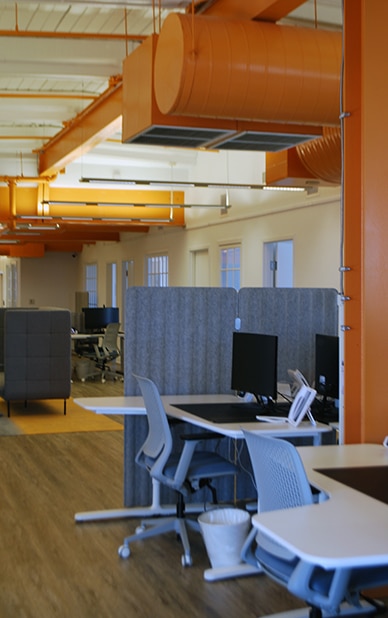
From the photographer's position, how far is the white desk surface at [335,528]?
228 centimetres

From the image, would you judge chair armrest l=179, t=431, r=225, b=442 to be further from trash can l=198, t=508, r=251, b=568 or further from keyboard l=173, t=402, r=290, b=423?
trash can l=198, t=508, r=251, b=568

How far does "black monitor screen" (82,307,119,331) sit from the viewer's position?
15758mm

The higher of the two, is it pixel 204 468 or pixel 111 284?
pixel 111 284

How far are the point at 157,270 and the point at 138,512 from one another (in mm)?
11684

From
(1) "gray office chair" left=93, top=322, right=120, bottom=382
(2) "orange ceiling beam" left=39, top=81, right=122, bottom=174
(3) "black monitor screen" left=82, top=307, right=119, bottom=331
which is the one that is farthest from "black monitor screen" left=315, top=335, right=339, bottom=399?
(3) "black monitor screen" left=82, top=307, right=119, bottom=331

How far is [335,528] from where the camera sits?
2.51 metres

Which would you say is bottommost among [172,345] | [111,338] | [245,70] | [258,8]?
[111,338]

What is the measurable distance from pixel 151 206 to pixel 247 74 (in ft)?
30.2

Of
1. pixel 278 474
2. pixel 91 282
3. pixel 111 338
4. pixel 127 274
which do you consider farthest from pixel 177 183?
pixel 91 282

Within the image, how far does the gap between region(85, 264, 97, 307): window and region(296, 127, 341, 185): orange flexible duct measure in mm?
14543

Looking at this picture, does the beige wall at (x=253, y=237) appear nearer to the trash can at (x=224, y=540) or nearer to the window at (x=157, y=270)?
the window at (x=157, y=270)

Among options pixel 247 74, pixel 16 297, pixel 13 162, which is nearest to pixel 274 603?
pixel 247 74

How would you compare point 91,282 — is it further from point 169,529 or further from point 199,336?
point 169,529

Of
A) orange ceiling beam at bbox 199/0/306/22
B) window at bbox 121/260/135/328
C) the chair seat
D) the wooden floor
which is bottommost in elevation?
the wooden floor
